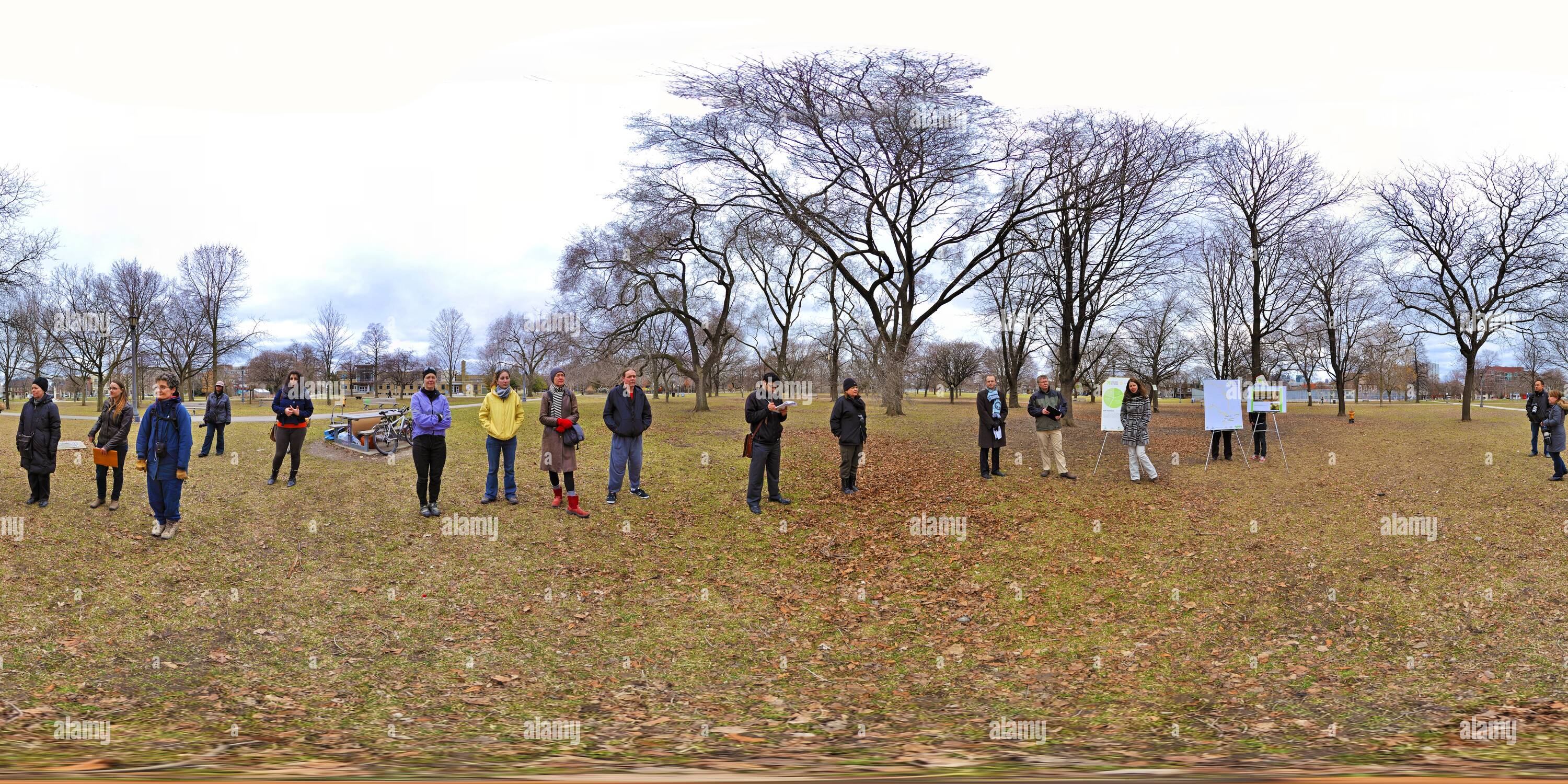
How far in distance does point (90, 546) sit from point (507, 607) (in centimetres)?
556

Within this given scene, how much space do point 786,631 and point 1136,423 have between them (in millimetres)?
9743

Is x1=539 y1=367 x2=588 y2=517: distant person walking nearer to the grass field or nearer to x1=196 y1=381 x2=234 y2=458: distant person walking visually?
the grass field

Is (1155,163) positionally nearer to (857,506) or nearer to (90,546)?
(857,506)

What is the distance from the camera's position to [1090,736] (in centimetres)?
508

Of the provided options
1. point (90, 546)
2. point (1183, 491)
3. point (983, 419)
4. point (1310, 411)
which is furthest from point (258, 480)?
point (1310, 411)

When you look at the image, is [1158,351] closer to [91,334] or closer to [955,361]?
[955,361]

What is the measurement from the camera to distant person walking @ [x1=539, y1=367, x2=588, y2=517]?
10852 mm

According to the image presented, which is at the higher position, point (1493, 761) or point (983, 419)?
point (983, 419)

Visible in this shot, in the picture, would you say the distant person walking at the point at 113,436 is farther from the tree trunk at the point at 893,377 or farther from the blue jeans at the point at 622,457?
the tree trunk at the point at 893,377

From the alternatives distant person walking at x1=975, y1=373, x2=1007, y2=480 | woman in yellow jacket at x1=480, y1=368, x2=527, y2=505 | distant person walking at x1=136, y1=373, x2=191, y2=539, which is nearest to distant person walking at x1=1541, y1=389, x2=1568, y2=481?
distant person walking at x1=975, y1=373, x2=1007, y2=480

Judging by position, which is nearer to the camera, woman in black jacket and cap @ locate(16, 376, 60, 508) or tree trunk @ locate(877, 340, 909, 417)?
woman in black jacket and cap @ locate(16, 376, 60, 508)

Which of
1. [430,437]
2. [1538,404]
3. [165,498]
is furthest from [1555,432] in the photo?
[165,498]

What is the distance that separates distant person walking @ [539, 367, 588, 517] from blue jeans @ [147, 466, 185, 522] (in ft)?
15.0

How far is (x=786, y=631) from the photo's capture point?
739 cm
